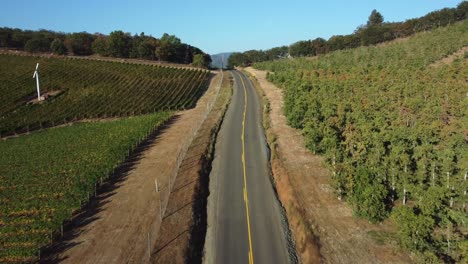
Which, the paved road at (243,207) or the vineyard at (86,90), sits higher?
the vineyard at (86,90)

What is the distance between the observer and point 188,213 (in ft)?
105

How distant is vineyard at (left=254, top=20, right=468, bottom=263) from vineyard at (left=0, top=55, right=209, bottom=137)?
33586 millimetres

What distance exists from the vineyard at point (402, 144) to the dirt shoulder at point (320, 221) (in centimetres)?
110

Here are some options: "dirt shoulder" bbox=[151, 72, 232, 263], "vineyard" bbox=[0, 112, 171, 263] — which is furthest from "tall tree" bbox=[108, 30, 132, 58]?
"dirt shoulder" bbox=[151, 72, 232, 263]

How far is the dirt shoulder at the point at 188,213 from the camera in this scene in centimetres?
2678

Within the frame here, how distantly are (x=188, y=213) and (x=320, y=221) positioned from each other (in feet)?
36.5

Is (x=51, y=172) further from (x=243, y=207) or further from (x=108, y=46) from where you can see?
(x=108, y=46)

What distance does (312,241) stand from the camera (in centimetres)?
2712

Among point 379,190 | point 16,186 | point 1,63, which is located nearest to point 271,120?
point 379,190

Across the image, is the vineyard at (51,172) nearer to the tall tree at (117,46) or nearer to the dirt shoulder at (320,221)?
the dirt shoulder at (320,221)

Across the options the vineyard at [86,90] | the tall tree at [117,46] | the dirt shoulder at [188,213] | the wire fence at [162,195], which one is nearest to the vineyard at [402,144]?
the dirt shoulder at [188,213]

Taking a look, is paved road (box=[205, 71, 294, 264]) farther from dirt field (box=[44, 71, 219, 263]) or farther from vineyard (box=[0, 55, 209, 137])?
A: vineyard (box=[0, 55, 209, 137])

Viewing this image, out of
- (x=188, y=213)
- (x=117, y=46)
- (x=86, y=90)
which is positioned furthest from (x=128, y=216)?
(x=117, y=46)

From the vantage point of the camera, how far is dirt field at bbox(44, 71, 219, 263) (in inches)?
1089
